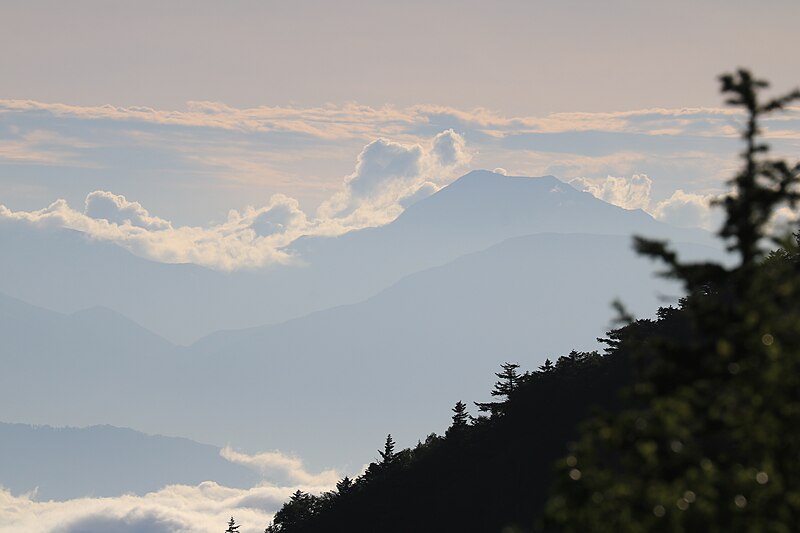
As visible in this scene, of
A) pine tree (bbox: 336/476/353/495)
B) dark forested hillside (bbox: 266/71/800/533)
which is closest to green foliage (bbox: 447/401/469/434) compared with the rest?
pine tree (bbox: 336/476/353/495)

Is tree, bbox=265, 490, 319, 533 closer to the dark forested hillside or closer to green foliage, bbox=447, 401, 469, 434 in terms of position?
green foliage, bbox=447, 401, 469, 434

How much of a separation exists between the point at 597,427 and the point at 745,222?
3947mm

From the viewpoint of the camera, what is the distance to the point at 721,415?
13617mm

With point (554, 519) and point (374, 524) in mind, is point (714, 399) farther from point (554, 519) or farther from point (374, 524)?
point (374, 524)

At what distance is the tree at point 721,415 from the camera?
1259 centimetres

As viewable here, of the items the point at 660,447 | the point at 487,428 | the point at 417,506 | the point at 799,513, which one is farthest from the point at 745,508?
the point at 487,428

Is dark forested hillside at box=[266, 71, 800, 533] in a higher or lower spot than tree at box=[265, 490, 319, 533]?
lower

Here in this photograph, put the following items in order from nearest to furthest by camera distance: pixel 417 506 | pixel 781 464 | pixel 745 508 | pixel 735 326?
pixel 745 508 < pixel 781 464 < pixel 735 326 < pixel 417 506

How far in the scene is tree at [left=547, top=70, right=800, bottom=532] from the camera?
12.6m

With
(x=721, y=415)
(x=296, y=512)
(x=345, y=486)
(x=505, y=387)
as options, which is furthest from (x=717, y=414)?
(x=296, y=512)

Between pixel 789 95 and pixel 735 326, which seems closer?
pixel 735 326

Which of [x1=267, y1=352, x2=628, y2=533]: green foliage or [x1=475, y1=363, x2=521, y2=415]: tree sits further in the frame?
[x1=475, y1=363, x2=521, y2=415]: tree

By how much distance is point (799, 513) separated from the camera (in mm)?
12664

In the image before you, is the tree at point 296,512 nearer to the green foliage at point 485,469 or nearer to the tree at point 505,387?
the green foliage at point 485,469
